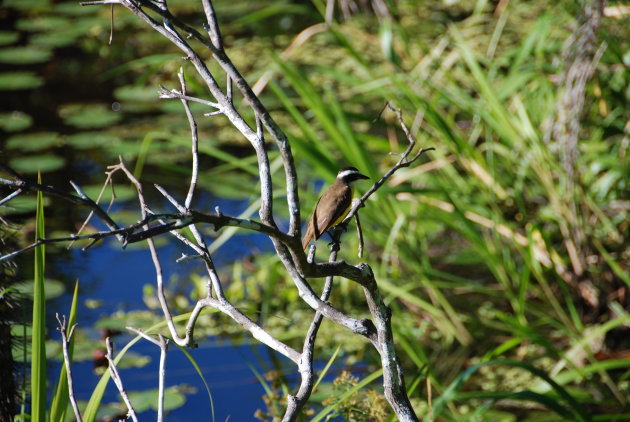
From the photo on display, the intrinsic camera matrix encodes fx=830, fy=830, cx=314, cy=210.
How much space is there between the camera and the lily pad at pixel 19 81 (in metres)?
6.21

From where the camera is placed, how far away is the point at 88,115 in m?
5.89

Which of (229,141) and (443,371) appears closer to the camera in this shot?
(443,371)

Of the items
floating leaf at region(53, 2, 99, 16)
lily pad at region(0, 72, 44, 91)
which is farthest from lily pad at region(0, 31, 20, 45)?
lily pad at region(0, 72, 44, 91)

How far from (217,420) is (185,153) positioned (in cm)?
251

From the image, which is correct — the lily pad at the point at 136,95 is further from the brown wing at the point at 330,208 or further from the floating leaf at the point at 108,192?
the brown wing at the point at 330,208

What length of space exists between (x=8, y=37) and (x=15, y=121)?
1.75 meters

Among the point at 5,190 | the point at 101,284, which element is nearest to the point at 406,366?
the point at 101,284

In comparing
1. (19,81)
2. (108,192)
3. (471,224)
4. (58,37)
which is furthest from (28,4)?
(471,224)

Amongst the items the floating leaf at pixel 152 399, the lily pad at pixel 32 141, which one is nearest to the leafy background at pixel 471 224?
the lily pad at pixel 32 141

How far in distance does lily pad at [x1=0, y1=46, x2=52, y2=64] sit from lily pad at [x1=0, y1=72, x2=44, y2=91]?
0.75 feet

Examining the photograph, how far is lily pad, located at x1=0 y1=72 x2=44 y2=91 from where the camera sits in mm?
6215

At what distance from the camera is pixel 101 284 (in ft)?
13.9

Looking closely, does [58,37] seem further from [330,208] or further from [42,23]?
[330,208]

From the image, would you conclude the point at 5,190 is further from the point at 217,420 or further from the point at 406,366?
the point at 406,366
